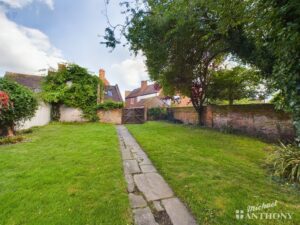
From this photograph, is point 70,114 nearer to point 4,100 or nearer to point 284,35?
point 4,100

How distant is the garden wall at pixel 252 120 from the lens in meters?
6.54

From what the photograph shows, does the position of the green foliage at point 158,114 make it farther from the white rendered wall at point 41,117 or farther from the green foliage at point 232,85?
the white rendered wall at point 41,117

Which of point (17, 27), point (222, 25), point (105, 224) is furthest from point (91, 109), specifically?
Answer: point (105, 224)

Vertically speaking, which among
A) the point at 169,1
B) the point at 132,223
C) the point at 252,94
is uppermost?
the point at 169,1

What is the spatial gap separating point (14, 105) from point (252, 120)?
10.4m

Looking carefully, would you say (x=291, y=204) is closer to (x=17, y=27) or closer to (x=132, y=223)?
(x=132, y=223)

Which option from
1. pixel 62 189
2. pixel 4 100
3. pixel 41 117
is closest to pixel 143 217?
pixel 62 189

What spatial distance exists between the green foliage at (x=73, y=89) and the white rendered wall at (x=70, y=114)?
0.29 metres

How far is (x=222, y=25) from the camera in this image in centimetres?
465

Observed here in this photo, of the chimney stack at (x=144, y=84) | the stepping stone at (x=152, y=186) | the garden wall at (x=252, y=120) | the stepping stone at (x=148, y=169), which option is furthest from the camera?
the chimney stack at (x=144, y=84)

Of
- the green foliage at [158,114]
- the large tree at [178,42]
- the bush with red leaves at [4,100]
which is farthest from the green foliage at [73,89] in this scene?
the bush with red leaves at [4,100]

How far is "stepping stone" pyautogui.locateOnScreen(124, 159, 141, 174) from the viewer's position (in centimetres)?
354

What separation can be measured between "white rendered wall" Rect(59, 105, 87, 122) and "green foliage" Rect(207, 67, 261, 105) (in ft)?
32.6

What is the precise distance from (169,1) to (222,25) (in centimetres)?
164
